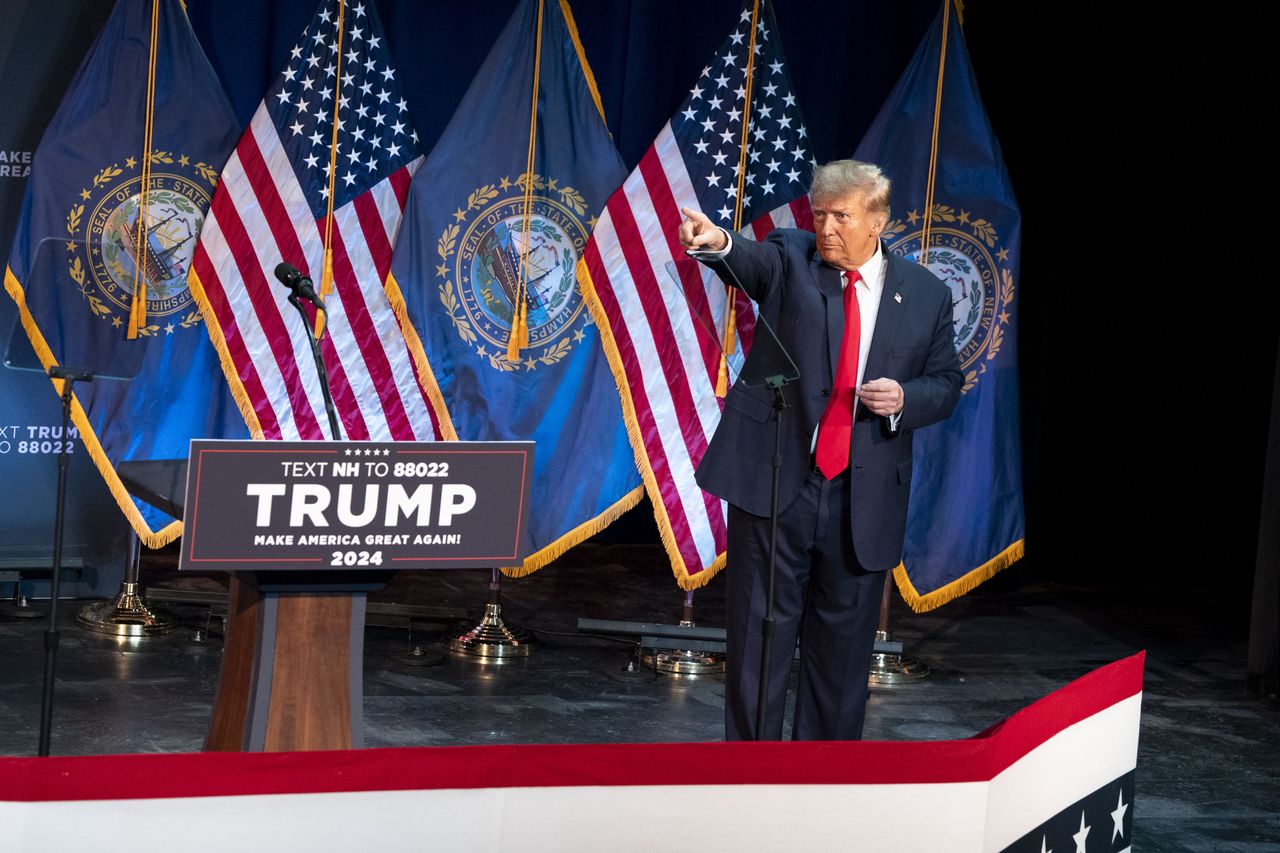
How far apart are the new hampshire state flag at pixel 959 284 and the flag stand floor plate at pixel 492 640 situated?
4.33 ft

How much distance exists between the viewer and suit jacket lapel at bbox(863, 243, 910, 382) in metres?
3.35

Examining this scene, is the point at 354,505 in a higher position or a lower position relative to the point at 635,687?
higher

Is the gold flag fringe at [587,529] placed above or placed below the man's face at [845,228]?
below

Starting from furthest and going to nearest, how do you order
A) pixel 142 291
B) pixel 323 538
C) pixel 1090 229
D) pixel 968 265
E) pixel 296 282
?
pixel 1090 229 → pixel 968 265 → pixel 142 291 → pixel 296 282 → pixel 323 538

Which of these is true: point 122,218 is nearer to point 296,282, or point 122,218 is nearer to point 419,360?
point 419,360

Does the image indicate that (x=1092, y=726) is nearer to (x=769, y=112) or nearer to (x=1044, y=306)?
(x=769, y=112)

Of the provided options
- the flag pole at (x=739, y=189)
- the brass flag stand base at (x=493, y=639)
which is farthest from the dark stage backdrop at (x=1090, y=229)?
the brass flag stand base at (x=493, y=639)

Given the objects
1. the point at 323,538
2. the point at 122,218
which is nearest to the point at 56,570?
the point at 323,538

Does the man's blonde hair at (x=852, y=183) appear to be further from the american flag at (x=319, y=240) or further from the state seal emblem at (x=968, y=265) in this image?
the american flag at (x=319, y=240)

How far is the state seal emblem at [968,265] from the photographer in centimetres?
539

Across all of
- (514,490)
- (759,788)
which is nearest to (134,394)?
(514,490)

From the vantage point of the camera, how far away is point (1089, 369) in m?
7.22

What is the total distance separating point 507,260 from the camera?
5.46 meters

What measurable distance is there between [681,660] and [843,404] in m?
2.10
